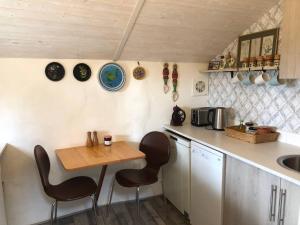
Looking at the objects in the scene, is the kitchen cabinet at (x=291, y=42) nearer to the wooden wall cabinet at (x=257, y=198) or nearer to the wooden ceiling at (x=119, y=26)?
the wooden ceiling at (x=119, y=26)

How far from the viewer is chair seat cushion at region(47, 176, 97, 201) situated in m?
2.00

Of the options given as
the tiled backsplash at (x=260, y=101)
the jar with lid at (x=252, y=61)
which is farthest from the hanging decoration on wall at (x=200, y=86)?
the jar with lid at (x=252, y=61)

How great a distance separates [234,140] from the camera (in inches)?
84.4

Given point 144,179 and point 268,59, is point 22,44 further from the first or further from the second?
point 268,59

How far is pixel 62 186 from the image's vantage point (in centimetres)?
218

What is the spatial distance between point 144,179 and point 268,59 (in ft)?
4.94

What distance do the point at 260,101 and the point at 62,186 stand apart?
194cm

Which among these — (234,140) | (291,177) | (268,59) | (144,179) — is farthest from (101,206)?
(268,59)

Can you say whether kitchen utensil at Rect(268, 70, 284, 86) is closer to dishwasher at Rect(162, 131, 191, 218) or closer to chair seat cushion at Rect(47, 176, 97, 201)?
dishwasher at Rect(162, 131, 191, 218)

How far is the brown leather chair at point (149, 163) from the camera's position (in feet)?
7.58

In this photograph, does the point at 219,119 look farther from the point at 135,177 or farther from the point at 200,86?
the point at 135,177

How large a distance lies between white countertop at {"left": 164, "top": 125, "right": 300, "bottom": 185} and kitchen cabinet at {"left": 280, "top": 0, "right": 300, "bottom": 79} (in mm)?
556

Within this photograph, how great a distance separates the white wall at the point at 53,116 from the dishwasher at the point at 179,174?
1.20ft

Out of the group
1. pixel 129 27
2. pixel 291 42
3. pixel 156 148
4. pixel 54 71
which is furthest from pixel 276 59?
pixel 54 71
